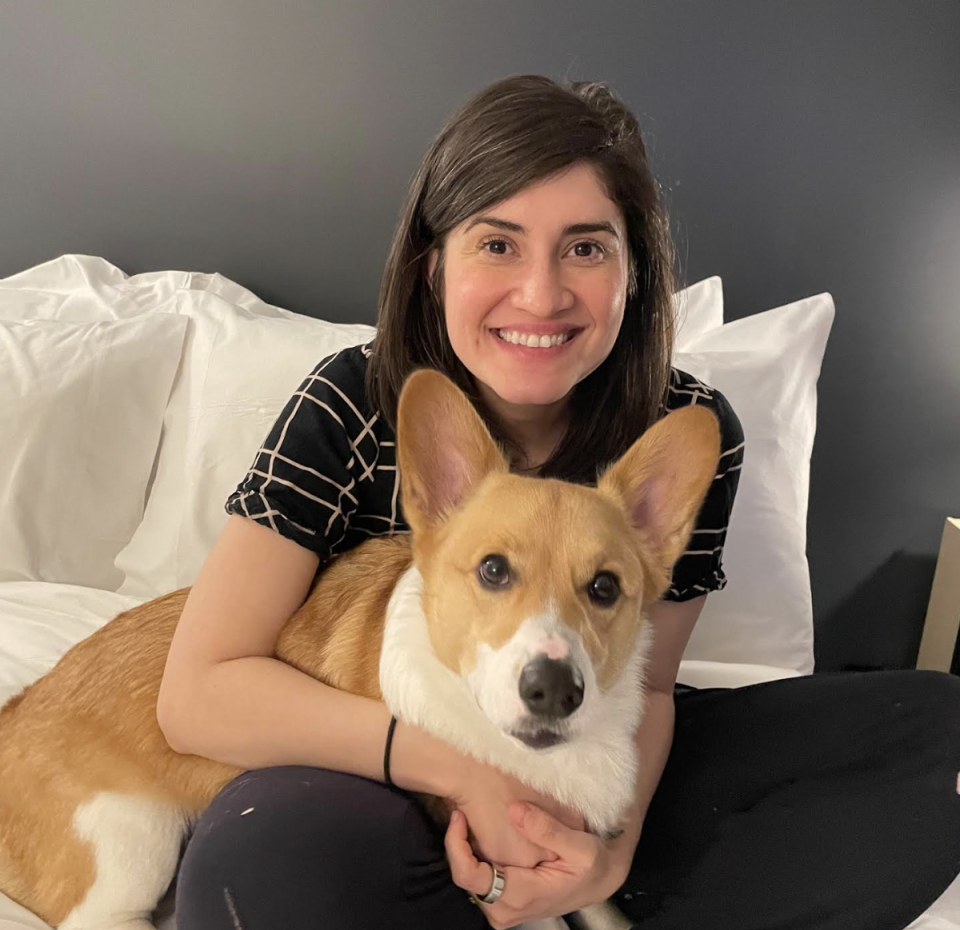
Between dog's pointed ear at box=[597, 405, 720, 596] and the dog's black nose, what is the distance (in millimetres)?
305

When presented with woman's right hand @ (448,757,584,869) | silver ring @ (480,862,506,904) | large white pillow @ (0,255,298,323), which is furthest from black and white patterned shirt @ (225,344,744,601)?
large white pillow @ (0,255,298,323)

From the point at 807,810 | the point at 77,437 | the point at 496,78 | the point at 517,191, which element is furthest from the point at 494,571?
the point at 496,78

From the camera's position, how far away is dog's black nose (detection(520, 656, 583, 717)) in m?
0.84

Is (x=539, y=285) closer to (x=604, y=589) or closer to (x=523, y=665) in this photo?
(x=604, y=589)

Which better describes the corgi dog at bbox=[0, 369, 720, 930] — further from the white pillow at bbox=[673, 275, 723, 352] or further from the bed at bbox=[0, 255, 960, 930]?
the white pillow at bbox=[673, 275, 723, 352]

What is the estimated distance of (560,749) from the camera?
103 cm

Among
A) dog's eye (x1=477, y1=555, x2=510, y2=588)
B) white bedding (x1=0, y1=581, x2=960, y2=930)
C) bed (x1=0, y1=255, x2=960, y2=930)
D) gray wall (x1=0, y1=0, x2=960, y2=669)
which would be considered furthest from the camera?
gray wall (x1=0, y1=0, x2=960, y2=669)

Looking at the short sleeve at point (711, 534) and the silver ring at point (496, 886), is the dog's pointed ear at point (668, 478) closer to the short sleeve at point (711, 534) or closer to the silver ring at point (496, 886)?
the short sleeve at point (711, 534)

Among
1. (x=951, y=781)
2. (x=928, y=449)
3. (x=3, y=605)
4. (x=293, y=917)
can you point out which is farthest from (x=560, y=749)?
(x=928, y=449)

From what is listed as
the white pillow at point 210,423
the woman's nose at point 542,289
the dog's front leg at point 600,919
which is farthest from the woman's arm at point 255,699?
the white pillow at point 210,423

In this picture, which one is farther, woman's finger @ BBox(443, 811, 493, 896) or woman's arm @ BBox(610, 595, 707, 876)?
woman's arm @ BBox(610, 595, 707, 876)

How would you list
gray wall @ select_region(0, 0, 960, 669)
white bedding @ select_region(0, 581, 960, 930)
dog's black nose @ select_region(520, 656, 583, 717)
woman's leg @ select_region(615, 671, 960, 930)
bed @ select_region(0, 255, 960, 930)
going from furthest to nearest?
gray wall @ select_region(0, 0, 960, 669) < bed @ select_region(0, 255, 960, 930) < white bedding @ select_region(0, 581, 960, 930) < woman's leg @ select_region(615, 671, 960, 930) < dog's black nose @ select_region(520, 656, 583, 717)

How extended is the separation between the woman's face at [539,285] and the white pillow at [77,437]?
94 cm

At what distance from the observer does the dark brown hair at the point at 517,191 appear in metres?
1.12
